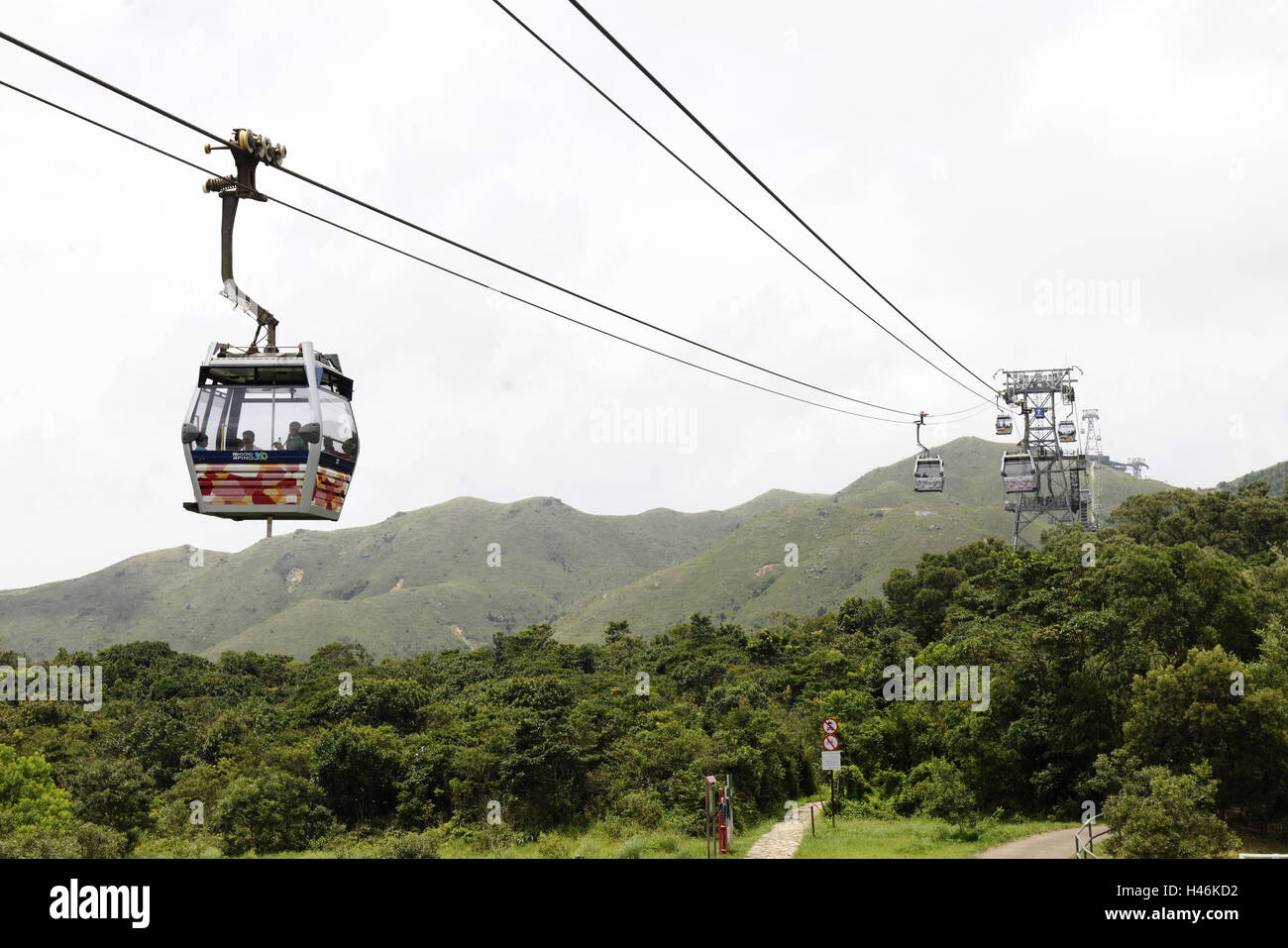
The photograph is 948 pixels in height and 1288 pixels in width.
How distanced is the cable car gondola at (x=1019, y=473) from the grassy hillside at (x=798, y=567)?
87.3m

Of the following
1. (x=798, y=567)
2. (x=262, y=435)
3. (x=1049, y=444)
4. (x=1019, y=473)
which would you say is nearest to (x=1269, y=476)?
(x=798, y=567)

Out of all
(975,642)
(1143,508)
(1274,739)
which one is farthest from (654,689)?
(1143,508)

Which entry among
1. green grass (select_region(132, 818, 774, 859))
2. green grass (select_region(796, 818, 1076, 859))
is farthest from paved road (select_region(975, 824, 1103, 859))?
green grass (select_region(132, 818, 774, 859))

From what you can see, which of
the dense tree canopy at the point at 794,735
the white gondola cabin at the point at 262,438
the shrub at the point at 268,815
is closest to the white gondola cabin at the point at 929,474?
the dense tree canopy at the point at 794,735

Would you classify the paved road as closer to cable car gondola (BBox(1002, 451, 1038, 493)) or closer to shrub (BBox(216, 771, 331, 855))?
cable car gondola (BBox(1002, 451, 1038, 493))

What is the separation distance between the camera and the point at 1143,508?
6975 cm

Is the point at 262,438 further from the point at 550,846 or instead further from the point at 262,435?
A: the point at 550,846

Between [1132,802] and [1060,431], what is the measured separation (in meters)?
39.8

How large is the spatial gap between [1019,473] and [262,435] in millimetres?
35991

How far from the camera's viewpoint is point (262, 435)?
12.3 meters

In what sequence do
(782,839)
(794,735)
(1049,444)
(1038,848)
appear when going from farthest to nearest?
(1049,444) < (794,735) < (782,839) < (1038,848)

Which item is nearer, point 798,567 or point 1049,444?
point 1049,444
